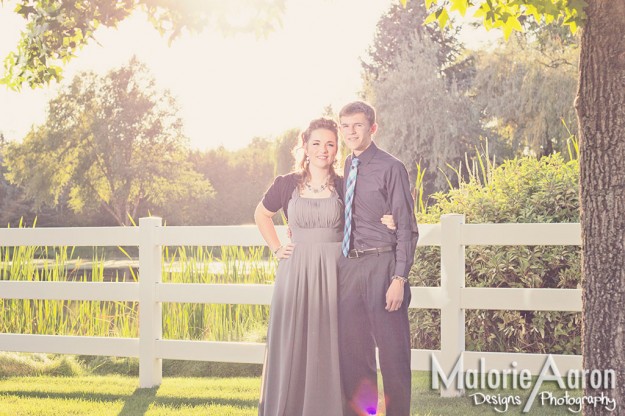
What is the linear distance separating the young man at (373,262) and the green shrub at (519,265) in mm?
2984

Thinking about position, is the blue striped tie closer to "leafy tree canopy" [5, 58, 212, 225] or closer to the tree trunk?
the tree trunk

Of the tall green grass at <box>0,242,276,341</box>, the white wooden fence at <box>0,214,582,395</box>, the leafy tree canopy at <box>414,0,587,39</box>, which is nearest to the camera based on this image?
the leafy tree canopy at <box>414,0,587,39</box>

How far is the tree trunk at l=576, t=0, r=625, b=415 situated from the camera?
14.1 ft

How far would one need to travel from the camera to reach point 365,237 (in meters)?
4.77

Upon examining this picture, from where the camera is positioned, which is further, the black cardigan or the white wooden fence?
the white wooden fence

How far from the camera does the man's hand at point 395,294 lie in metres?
4.65

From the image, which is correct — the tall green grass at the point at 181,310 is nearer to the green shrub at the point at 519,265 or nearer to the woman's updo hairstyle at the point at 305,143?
the green shrub at the point at 519,265

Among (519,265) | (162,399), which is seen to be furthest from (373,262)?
(519,265)

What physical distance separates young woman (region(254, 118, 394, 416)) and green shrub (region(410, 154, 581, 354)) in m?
3.07

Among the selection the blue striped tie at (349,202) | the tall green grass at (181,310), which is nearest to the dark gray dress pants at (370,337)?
the blue striped tie at (349,202)

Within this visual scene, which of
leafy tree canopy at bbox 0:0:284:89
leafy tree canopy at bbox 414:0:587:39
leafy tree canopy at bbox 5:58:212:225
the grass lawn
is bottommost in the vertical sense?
the grass lawn

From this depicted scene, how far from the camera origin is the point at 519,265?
25.0 feet

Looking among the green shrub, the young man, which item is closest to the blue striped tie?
the young man

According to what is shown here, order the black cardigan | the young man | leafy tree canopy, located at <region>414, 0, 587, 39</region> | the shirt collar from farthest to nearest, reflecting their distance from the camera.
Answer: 1. the black cardigan
2. the shirt collar
3. the young man
4. leafy tree canopy, located at <region>414, 0, 587, 39</region>
